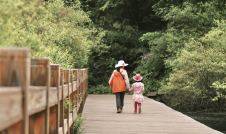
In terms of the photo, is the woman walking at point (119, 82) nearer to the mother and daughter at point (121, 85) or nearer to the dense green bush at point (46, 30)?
the mother and daughter at point (121, 85)

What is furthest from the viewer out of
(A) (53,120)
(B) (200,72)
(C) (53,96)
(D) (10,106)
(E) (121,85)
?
(B) (200,72)

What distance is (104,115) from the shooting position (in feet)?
56.8

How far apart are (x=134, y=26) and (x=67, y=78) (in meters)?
29.0

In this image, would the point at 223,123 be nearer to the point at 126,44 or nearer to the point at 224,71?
the point at 224,71

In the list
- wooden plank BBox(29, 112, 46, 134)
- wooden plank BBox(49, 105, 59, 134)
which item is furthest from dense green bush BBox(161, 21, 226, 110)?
wooden plank BBox(29, 112, 46, 134)

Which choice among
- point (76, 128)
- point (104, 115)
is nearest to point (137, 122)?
point (104, 115)

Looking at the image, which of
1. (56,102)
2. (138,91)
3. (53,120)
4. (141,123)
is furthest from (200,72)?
(56,102)

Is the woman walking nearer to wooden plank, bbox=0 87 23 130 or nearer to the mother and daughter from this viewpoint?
the mother and daughter

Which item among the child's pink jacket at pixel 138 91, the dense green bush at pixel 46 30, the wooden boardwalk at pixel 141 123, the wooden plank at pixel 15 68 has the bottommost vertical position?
the wooden boardwalk at pixel 141 123

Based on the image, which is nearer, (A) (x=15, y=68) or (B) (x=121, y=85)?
(A) (x=15, y=68)

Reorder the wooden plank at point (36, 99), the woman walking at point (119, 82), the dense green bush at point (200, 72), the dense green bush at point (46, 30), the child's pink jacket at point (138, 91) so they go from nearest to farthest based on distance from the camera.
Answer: the wooden plank at point (36, 99)
the dense green bush at point (46, 30)
the child's pink jacket at point (138, 91)
the woman walking at point (119, 82)
the dense green bush at point (200, 72)

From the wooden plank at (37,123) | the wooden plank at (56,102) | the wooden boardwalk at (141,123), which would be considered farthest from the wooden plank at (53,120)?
the wooden boardwalk at (141,123)

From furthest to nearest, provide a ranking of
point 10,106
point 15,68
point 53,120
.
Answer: point 53,120, point 15,68, point 10,106

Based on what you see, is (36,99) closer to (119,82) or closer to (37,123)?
(37,123)
